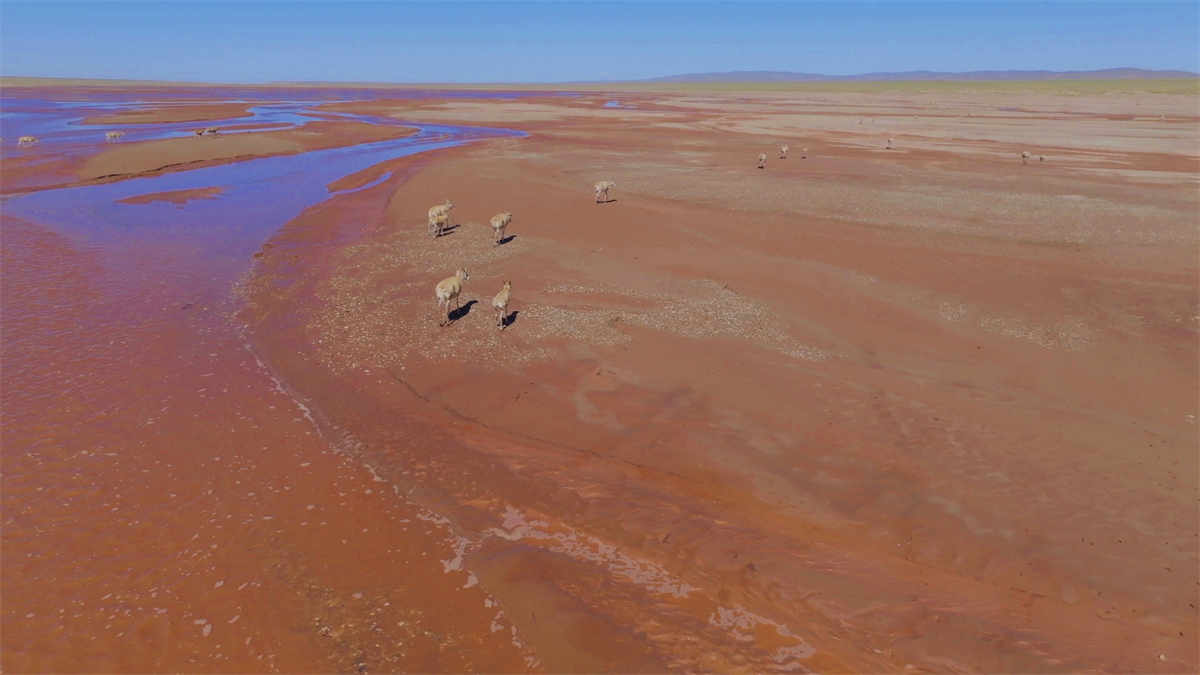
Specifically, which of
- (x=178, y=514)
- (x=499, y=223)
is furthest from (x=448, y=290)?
(x=178, y=514)

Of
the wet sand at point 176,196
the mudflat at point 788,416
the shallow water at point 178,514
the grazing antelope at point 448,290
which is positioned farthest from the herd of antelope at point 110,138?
the grazing antelope at point 448,290

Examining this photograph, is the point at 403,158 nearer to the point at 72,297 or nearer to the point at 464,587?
the point at 72,297

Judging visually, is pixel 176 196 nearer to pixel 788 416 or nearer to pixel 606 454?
pixel 606 454

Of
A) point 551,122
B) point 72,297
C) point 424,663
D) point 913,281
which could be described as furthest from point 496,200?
point 551,122

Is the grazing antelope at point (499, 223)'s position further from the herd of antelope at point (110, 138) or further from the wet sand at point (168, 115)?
the wet sand at point (168, 115)

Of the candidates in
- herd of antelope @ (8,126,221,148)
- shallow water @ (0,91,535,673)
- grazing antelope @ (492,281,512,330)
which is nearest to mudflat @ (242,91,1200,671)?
grazing antelope @ (492,281,512,330)

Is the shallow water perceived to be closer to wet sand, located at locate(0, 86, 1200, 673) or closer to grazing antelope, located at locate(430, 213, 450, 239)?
wet sand, located at locate(0, 86, 1200, 673)
